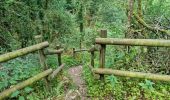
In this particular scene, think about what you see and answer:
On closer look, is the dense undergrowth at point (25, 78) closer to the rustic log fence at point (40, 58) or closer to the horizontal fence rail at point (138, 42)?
the rustic log fence at point (40, 58)

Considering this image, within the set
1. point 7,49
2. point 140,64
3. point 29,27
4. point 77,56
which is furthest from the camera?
point 77,56

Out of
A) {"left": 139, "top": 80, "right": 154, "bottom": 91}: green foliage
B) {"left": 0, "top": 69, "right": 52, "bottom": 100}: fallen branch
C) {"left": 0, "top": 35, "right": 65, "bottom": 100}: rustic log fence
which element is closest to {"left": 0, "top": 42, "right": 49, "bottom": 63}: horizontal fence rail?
{"left": 0, "top": 35, "right": 65, "bottom": 100}: rustic log fence

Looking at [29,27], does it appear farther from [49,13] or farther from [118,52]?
[118,52]

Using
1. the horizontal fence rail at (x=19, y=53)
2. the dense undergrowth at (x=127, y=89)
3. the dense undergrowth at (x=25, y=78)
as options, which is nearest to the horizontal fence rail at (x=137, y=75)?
the dense undergrowth at (x=127, y=89)

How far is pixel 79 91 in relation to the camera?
566cm

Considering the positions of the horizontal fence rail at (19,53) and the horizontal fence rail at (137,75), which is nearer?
the horizontal fence rail at (19,53)

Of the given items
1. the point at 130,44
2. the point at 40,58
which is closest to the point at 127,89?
the point at 130,44

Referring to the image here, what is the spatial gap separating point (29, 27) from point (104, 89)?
5.55 meters

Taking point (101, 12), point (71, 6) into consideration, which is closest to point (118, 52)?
point (71, 6)

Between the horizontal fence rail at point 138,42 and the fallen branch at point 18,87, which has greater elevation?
the horizontal fence rail at point 138,42

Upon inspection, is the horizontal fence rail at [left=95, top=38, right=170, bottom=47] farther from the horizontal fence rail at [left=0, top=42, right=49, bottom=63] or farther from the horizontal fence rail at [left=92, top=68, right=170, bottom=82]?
the horizontal fence rail at [left=0, top=42, right=49, bottom=63]

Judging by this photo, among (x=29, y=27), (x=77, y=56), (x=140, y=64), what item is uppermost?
(x=29, y=27)

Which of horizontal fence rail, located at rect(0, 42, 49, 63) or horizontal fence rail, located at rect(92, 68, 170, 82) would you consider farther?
horizontal fence rail, located at rect(92, 68, 170, 82)

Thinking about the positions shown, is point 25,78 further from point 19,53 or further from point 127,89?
point 127,89
